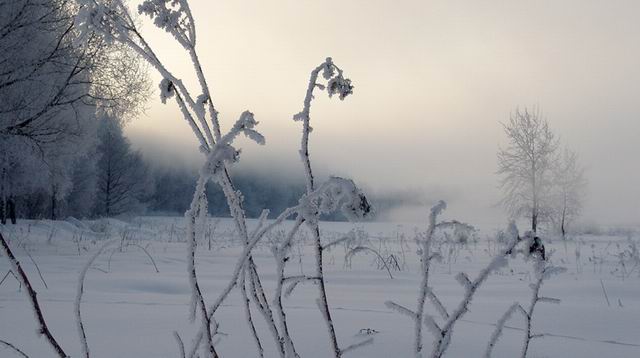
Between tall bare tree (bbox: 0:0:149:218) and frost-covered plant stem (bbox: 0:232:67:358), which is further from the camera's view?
tall bare tree (bbox: 0:0:149:218)

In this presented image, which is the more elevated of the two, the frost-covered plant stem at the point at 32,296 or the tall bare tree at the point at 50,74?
the tall bare tree at the point at 50,74

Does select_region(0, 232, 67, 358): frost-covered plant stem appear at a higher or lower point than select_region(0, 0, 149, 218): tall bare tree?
lower

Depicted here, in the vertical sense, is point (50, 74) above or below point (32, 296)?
above

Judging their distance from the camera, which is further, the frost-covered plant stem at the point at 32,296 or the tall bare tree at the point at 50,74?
the tall bare tree at the point at 50,74

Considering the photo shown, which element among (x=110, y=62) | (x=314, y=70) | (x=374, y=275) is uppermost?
(x=110, y=62)

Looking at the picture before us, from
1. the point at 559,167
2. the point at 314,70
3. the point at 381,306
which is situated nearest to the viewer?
the point at 314,70

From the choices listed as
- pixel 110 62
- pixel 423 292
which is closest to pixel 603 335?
pixel 423 292

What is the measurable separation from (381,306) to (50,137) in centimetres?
950

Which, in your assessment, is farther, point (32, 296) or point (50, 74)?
point (50, 74)

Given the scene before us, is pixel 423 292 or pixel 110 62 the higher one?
pixel 110 62

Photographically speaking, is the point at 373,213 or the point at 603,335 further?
the point at 603,335

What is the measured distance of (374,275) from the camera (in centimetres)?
524

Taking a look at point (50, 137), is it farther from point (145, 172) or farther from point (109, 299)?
point (145, 172)

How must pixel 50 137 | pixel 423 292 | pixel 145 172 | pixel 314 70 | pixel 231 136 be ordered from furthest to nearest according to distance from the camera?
pixel 145 172 → pixel 50 137 → pixel 314 70 → pixel 423 292 → pixel 231 136
